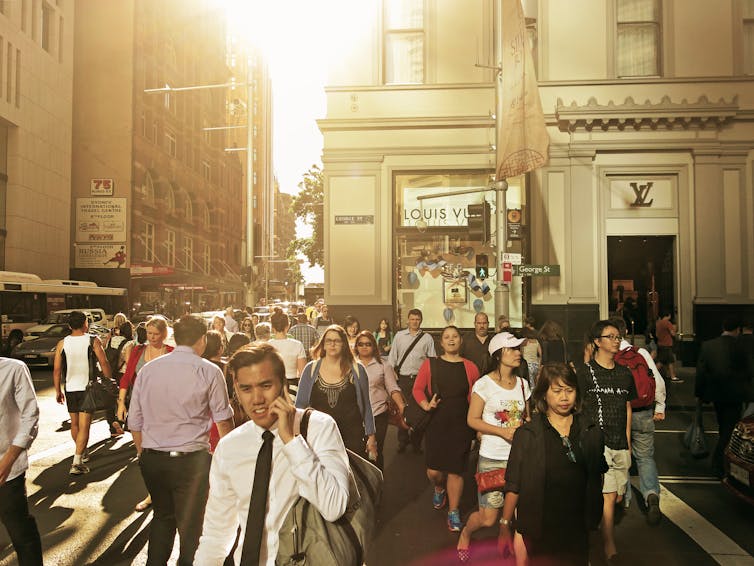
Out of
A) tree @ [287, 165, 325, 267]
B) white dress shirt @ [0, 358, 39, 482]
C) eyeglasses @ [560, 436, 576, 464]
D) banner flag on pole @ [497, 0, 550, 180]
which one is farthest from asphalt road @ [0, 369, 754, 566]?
tree @ [287, 165, 325, 267]

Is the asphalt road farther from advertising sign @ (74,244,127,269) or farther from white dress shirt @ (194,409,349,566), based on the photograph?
advertising sign @ (74,244,127,269)

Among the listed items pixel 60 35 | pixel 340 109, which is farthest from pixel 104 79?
pixel 340 109

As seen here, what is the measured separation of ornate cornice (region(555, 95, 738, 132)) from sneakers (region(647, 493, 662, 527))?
43.6 feet

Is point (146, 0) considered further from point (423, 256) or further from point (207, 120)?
point (423, 256)

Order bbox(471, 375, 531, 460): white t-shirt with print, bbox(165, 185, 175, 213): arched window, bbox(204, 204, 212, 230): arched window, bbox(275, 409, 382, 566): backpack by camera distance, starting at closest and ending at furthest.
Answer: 1. bbox(275, 409, 382, 566): backpack
2. bbox(471, 375, 531, 460): white t-shirt with print
3. bbox(165, 185, 175, 213): arched window
4. bbox(204, 204, 212, 230): arched window

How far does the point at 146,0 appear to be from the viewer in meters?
49.2

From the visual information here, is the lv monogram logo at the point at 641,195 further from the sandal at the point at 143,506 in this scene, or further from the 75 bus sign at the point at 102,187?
the 75 bus sign at the point at 102,187

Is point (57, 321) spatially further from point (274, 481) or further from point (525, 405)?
point (274, 481)

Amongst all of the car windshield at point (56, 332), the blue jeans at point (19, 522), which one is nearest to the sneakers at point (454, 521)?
the blue jeans at point (19, 522)

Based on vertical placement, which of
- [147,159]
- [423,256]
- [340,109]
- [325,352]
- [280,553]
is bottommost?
[280,553]

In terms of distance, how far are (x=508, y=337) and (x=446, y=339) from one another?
3.47 feet

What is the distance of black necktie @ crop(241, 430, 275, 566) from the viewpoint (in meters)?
2.37

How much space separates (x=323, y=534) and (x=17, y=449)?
102 inches

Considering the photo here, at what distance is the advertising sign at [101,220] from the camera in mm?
44594
